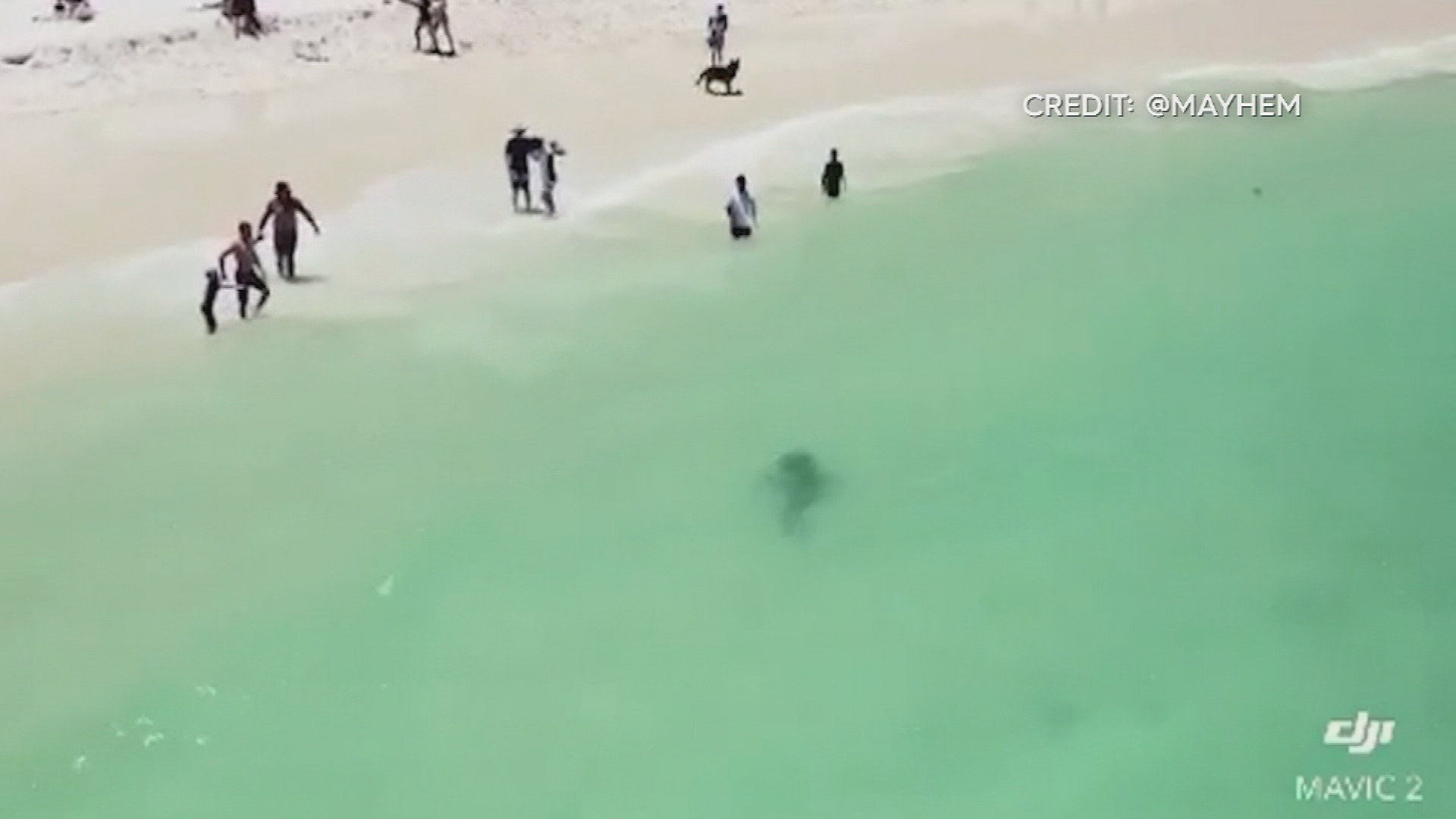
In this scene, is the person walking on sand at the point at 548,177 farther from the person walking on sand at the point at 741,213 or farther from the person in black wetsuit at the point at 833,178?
the person in black wetsuit at the point at 833,178

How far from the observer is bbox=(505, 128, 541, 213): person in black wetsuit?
51.2ft

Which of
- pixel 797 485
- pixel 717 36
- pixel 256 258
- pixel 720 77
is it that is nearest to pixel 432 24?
pixel 717 36

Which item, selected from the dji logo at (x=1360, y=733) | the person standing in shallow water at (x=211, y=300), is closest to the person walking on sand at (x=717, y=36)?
the person standing in shallow water at (x=211, y=300)

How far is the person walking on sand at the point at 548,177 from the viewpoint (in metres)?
15.9

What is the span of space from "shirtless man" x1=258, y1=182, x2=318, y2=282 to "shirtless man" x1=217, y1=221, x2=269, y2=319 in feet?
1.26

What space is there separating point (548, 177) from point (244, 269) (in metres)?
3.07

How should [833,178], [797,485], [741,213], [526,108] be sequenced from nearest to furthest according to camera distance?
[797,485] < [741,213] < [833,178] < [526,108]

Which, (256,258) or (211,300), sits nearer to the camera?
(211,300)

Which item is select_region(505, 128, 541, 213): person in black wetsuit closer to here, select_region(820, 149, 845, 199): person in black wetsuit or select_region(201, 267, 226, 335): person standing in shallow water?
select_region(820, 149, 845, 199): person in black wetsuit

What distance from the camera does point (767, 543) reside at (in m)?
11.6

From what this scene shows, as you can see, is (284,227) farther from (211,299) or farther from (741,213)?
(741,213)

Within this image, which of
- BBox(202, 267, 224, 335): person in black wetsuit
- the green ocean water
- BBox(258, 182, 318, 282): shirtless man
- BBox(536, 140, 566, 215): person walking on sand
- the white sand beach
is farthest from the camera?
BBox(536, 140, 566, 215): person walking on sand

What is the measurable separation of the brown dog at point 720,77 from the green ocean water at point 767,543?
10.5ft

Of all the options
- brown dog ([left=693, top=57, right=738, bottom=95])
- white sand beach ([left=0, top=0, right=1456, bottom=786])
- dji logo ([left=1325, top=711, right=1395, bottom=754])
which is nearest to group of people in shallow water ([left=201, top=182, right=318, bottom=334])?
white sand beach ([left=0, top=0, right=1456, bottom=786])
